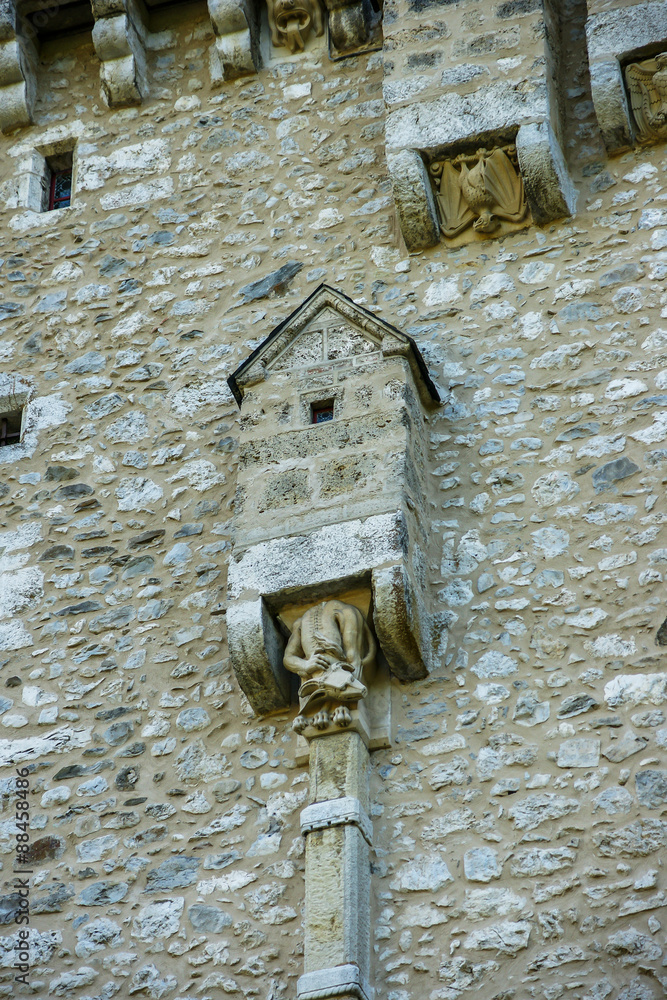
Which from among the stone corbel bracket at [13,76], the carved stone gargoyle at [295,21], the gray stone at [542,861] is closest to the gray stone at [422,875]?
the gray stone at [542,861]

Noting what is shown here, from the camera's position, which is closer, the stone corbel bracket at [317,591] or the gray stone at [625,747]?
the gray stone at [625,747]

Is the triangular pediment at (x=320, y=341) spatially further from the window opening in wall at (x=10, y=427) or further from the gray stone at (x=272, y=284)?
the window opening in wall at (x=10, y=427)

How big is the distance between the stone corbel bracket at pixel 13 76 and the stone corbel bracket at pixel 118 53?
1.33 feet

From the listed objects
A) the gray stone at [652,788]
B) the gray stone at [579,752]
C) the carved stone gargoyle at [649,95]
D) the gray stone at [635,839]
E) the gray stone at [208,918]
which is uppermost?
the carved stone gargoyle at [649,95]

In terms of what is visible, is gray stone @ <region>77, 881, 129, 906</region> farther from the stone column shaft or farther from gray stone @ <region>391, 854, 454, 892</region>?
gray stone @ <region>391, 854, 454, 892</region>

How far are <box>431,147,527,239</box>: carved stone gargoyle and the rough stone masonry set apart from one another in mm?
18

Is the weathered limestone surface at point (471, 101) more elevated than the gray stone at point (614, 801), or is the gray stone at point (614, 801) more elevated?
the weathered limestone surface at point (471, 101)

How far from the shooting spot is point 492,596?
18.4ft

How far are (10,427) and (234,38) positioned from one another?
224 cm

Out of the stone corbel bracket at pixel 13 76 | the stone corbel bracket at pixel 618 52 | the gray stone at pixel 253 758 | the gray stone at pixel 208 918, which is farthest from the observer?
the stone corbel bracket at pixel 13 76

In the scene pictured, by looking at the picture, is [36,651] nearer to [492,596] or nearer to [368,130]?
[492,596]

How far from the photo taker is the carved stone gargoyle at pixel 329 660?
5.29 meters

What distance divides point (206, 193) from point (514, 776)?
3376 mm

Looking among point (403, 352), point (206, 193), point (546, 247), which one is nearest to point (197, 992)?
point (403, 352)
